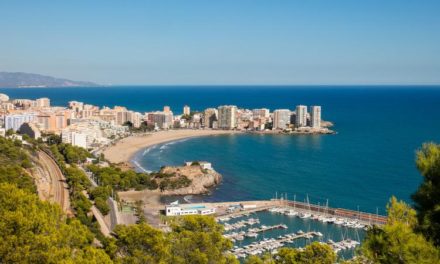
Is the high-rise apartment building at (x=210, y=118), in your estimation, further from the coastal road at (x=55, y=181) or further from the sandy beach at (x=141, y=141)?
the coastal road at (x=55, y=181)

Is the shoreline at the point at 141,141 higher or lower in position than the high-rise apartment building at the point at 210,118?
lower

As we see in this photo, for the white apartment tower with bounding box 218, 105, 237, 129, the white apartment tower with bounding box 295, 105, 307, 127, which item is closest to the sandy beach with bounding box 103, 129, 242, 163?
the white apartment tower with bounding box 218, 105, 237, 129

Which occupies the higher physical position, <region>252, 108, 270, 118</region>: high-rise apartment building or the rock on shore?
<region>252, 108, 270, 118</region>: high-rise apartment building

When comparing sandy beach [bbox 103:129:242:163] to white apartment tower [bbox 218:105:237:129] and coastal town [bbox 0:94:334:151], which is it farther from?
white apartment tower [bbox 218:105:237:129]

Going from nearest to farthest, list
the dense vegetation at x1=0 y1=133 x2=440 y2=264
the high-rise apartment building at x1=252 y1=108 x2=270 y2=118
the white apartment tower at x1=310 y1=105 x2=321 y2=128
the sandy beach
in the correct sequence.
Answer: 1. the dense vegetation at x1=0 y1=133 x2=440 y2=264
2. the sandy beach
3. the white apartment tower at x1=310 y1=105 x2=321 y2=128
4. the high-rise apartment building at x1=252 y1=108 x2=270 y2=118

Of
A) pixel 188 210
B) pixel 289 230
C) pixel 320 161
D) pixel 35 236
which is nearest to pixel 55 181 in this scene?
pixel 188 210

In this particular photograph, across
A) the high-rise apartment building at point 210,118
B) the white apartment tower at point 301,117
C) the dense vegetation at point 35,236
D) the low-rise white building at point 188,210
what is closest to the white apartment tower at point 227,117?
the high-rise apartment building at point 210,118

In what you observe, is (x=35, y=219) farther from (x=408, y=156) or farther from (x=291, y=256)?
(x=408, y=156)
